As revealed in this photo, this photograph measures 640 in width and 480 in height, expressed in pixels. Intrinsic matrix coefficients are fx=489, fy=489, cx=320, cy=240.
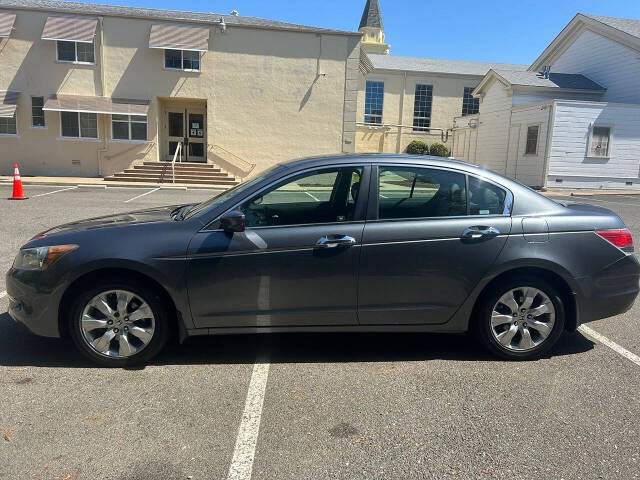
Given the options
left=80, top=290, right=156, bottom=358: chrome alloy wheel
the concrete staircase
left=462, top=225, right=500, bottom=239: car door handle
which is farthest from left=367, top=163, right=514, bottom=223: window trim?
the concrete staircase

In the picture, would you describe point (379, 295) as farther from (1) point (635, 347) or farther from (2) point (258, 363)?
(1) point (635, 347)

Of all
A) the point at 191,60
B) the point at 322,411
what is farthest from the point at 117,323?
the point at 191,60

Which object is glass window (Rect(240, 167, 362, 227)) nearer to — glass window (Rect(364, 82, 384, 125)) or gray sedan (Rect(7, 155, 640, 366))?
gray sedan (Rect(7, 155, 640, 366))

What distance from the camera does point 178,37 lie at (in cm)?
2014

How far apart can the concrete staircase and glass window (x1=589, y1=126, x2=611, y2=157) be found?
15.4 m

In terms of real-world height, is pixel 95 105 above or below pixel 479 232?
above

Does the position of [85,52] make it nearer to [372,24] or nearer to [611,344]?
[611,344]

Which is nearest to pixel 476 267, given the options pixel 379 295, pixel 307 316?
pixel 379 295

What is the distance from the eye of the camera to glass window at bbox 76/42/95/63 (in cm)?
2034

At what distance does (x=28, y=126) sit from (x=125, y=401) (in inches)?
844

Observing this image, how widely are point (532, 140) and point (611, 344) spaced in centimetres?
1994

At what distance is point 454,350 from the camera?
4156 mm

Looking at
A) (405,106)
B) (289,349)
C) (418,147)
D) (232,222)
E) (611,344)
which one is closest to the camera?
(232,222)

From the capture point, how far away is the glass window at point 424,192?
12.8ft
